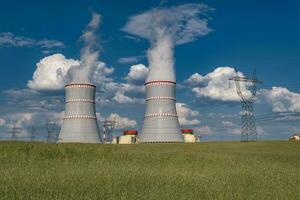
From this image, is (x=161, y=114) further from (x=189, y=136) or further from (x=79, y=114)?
(x=189, y=136)

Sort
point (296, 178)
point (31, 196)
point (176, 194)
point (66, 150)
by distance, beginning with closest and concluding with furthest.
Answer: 1. point (31, 196)
2. point (176, 194)
3. point (296, 178)
4. point (66, 150)

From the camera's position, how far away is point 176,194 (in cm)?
1063

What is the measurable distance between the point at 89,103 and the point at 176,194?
39.7 metres

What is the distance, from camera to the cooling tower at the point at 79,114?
49.0 meters

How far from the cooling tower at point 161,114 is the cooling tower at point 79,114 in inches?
272

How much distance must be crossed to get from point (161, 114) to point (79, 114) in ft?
32.4

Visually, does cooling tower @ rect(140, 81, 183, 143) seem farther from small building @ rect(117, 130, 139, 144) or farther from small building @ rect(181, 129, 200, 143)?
small building @ rect(117, 130, 139, 144)

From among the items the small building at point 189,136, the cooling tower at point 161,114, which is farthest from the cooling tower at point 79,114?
the small building at point 189,136

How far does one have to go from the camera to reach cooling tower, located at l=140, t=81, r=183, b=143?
49.7m

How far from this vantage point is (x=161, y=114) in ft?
164

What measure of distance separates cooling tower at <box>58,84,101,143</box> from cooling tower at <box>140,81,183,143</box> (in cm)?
692

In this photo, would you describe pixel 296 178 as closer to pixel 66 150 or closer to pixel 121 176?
pixel 121 176

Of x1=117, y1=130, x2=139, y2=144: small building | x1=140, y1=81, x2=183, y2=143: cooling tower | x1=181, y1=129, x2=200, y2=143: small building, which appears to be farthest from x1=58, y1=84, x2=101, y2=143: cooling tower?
x1=181, y1=129, x2=200, y2=143: small building

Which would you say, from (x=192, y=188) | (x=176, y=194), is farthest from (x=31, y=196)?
(x=192, y=188)
